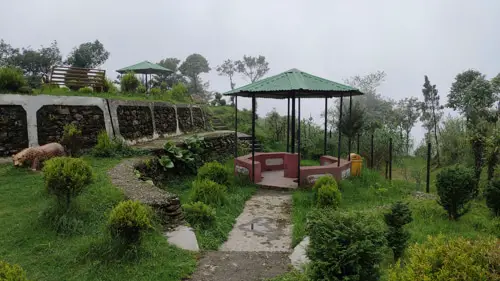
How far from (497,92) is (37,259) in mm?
19528

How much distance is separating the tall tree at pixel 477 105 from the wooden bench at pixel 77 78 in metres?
11.3

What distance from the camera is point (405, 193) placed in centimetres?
797

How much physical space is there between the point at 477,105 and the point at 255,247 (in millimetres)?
16093

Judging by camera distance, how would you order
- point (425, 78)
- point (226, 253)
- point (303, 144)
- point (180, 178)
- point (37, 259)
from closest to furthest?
point (37, 259) → point (226, 253) → point (180, 178) → point (303, 144) → point (425, 78)

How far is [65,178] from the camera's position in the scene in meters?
4.31

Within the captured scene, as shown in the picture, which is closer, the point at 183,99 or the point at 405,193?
→ the point at 405,193

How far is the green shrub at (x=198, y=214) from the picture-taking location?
5.30 meters

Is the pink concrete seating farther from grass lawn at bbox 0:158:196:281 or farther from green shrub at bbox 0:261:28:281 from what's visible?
green shrub at bbox 0:261:28:281

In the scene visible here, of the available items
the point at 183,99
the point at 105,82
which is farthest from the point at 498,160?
the point at 183,99

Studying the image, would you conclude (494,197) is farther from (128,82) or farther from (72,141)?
(128,82)

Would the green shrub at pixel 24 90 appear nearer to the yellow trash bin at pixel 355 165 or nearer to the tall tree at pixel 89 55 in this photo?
the yellow trash bin at pixel 355 165

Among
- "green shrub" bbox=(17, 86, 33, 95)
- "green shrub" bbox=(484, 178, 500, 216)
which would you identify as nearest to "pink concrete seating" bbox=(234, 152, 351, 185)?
"green shrub" bbox=(484, 178, 500, 216)

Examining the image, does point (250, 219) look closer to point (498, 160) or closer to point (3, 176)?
point (3, 176)

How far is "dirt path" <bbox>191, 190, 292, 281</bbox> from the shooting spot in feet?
12.3
